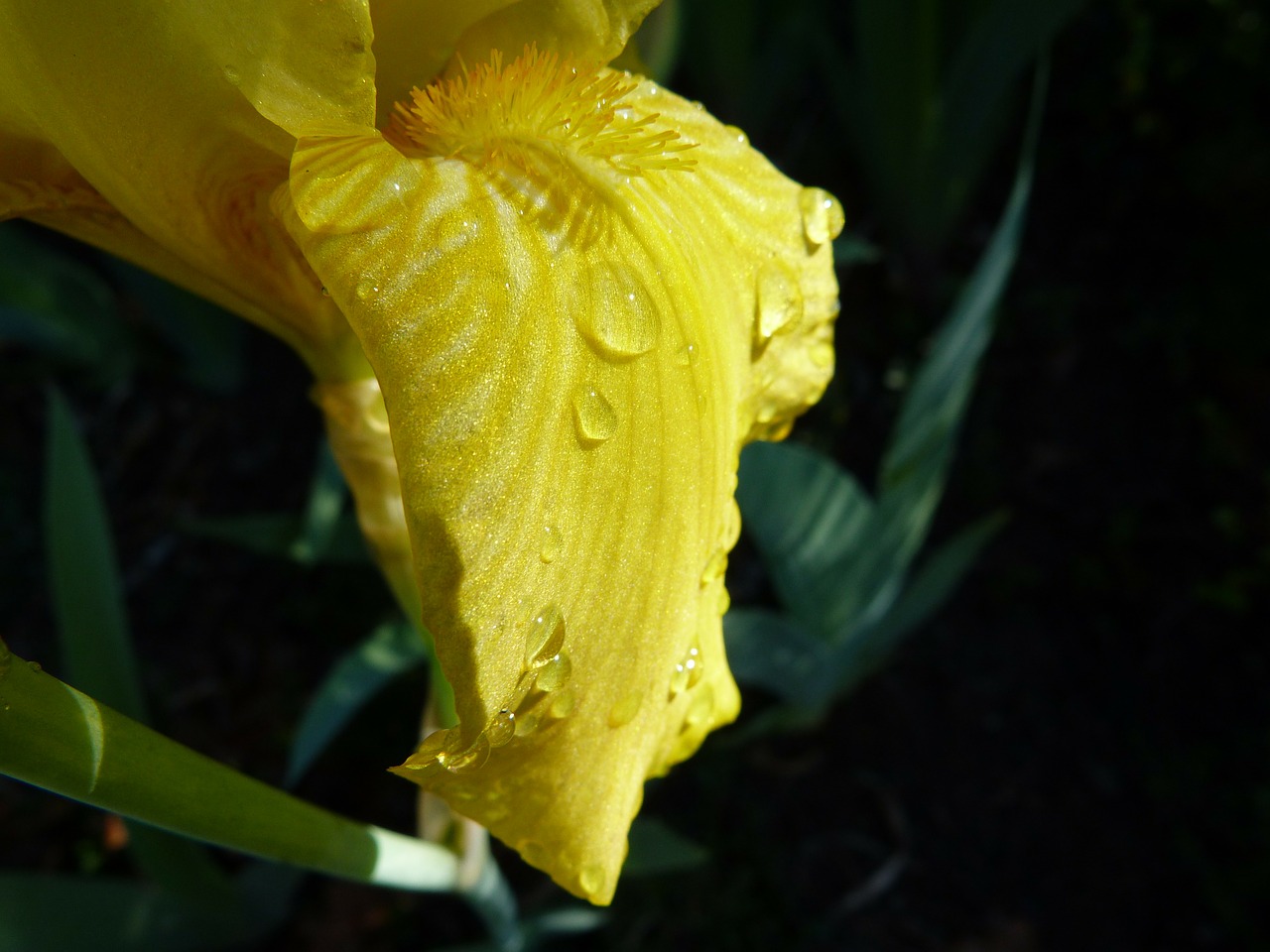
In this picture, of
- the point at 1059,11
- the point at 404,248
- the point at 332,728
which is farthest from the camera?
the point at 1059,11

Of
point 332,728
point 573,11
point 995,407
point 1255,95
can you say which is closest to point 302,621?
point 332,728

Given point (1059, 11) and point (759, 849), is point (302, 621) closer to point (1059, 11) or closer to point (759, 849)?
point (759, 849)

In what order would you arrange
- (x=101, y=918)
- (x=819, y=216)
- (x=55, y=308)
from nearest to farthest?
(x=819, y=216) → (x=101, y=918) → (x=55, y=308)

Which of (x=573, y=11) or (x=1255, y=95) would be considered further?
(x=1255, y=95)

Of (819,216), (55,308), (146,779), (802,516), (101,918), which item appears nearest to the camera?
(146,779)

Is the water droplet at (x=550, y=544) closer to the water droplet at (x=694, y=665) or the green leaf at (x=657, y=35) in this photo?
the water droplet at (x=694, y=665)

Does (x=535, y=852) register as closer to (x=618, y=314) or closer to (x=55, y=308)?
(x=618, y=314)

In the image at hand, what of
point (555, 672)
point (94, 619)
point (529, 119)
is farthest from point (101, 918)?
point (529, 119)

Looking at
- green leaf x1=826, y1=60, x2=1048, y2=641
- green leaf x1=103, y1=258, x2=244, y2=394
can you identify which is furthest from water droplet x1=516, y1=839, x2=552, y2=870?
green leaf x1=103, y1=258, x2=244, y2=394
